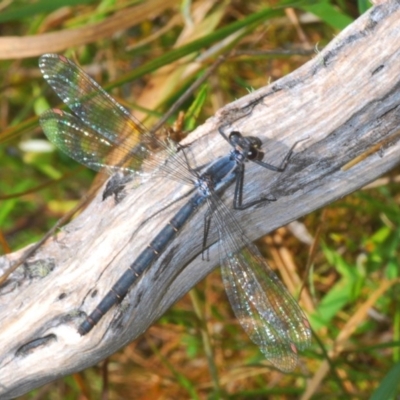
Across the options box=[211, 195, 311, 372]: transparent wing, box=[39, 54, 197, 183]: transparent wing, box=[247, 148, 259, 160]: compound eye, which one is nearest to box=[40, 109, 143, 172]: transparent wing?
box=[39, 54, 197, 183]: transparent wing

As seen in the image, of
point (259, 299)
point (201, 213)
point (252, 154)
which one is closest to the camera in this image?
point (252, 154)

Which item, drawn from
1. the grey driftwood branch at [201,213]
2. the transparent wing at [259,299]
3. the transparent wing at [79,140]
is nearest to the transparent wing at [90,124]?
the transparent wing at [79,140]

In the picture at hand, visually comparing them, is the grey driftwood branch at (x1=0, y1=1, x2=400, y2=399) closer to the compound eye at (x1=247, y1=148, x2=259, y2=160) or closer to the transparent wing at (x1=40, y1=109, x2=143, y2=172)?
the compound eye at (x1=247, y1=148, x2=259, y2=160)

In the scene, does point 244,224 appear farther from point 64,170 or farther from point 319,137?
point 64,170

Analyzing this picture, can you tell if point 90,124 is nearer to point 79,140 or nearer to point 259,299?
point 79,140

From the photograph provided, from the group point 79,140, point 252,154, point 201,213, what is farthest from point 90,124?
point 252,154
